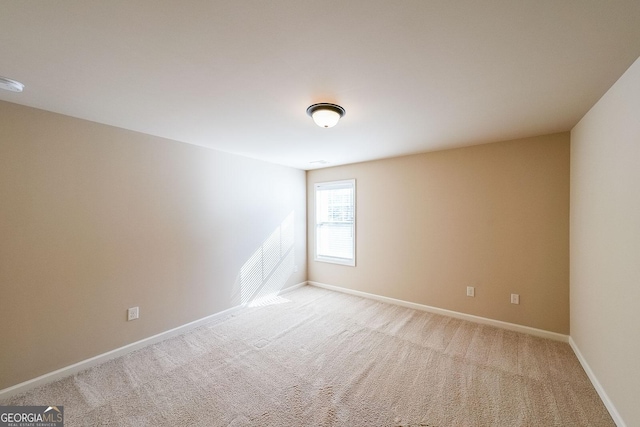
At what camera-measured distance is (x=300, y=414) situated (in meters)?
1.78

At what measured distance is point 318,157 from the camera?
156 inches

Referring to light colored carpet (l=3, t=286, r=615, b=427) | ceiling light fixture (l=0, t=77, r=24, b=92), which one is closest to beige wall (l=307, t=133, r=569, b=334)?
light colored carpet (l=3, t=286, r=615, b=427)

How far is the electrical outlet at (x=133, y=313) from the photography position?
264 cm

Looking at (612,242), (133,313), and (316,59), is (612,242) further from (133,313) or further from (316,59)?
(133,313)

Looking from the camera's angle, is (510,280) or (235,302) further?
(235,302)

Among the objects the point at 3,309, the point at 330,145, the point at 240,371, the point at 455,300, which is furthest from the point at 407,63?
the point at 3,309

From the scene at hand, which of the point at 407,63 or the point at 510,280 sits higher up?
the point at 407,63

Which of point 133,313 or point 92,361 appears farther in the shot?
point 133,313

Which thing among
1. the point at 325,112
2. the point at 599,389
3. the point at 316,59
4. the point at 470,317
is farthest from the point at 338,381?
the point at 316,59

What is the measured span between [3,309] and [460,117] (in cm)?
432

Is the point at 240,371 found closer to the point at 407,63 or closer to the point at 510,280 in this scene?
the point at 407,63

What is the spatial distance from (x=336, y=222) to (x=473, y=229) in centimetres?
229

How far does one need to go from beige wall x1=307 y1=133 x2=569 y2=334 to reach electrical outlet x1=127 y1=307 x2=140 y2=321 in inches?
125

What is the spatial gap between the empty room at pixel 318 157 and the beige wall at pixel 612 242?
2 centimetres
